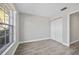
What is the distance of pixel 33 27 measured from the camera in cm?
591

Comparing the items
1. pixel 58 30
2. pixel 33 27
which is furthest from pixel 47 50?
pixel 33 27

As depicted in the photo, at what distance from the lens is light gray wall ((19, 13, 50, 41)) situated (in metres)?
5.39

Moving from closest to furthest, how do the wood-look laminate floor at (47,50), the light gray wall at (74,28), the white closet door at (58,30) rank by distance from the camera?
the wood-look laminate floor at (47,50), the light gray wall at (74,28), the white closet door at (58,30)

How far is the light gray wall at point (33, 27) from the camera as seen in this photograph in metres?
5.39

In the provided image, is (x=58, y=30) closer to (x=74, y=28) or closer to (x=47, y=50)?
(x=74, y=28)

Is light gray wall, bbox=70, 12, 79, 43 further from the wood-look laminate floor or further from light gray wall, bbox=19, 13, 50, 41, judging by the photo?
light gray wall, bbox=19, 13, 50, 41

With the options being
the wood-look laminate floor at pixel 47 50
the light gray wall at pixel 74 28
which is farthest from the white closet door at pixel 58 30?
the wood-look laminate floor at pixel 47 50

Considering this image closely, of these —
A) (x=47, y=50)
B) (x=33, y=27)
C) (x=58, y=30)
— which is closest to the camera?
(x=47, y=50)

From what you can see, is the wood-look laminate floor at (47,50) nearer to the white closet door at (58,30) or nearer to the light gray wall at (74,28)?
the light gray wall at (74,28)

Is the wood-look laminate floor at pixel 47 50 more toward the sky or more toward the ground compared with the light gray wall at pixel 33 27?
more toward the ground

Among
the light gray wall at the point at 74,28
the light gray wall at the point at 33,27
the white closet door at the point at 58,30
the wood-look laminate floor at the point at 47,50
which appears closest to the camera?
the wood-look laminate floor at the point at 47,50

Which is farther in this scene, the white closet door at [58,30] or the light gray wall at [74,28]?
the white closet door at [58,30]
